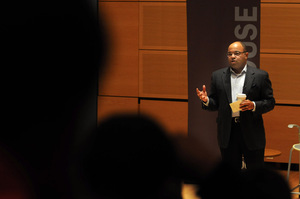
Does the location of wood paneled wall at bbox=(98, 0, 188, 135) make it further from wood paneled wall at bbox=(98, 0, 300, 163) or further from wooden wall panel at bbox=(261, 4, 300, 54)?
wooden wall panel at bbox=(261, 4, 300, 54)

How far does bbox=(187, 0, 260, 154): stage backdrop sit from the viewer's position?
12.5ft

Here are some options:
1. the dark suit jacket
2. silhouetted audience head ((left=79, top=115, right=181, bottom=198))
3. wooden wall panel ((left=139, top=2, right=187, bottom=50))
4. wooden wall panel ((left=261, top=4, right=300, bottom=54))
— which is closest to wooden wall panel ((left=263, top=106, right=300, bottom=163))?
wooden wall panel ((left=261, top=4, right=300, bottom=54))

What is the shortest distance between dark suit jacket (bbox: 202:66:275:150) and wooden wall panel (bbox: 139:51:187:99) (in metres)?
1.74

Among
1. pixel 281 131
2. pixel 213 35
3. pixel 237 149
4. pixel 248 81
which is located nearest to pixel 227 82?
pixel 248 81

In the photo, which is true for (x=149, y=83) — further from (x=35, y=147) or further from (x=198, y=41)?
(x=35, y=147)

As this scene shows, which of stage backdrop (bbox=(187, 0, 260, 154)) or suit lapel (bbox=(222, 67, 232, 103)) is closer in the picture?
suit lapel (bbox=(222, 67, 232, 103))

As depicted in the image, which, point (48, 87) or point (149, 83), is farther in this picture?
point (149, 83)

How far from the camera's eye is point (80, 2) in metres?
0.29

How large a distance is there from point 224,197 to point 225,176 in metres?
0.01

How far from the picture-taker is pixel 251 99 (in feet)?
9.75

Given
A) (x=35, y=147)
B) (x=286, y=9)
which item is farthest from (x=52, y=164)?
(x=286, y=9)

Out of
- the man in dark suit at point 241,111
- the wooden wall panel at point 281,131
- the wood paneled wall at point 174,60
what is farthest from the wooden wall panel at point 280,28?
the man in dark suit at point 241,111

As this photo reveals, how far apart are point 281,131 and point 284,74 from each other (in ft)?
2.13

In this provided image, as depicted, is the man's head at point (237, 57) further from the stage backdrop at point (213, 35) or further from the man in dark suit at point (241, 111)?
the stage backdrop at point (213, 35)
